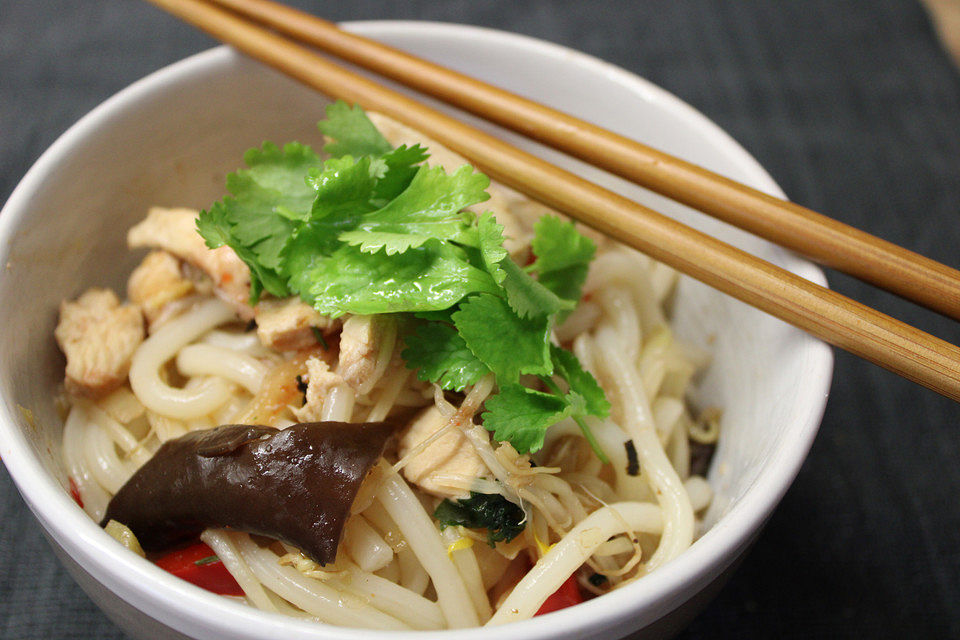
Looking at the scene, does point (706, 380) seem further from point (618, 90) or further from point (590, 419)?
point (618, 90)

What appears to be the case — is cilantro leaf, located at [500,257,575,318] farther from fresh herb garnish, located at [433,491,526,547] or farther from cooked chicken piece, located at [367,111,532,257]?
fresh herb garnish, located at [433,491,526,547]

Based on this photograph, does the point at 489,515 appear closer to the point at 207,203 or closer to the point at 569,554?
the point at 569,554

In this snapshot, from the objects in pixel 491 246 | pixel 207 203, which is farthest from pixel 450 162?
pixel 207 203

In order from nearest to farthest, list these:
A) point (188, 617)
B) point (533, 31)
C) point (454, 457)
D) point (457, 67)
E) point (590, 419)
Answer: point (188, 617) → point (454, 457) → point (590, 419) → point (457, 67) → point (533, 31)

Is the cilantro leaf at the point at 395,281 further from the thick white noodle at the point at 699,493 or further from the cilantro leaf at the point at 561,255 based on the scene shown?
the thick white noodle at the point at 699,493

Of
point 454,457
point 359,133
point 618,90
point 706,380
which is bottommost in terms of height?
point 706,380

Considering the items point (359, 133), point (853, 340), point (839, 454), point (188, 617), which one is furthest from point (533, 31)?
point (188, 617)

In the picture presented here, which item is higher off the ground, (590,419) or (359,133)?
(359,133)
